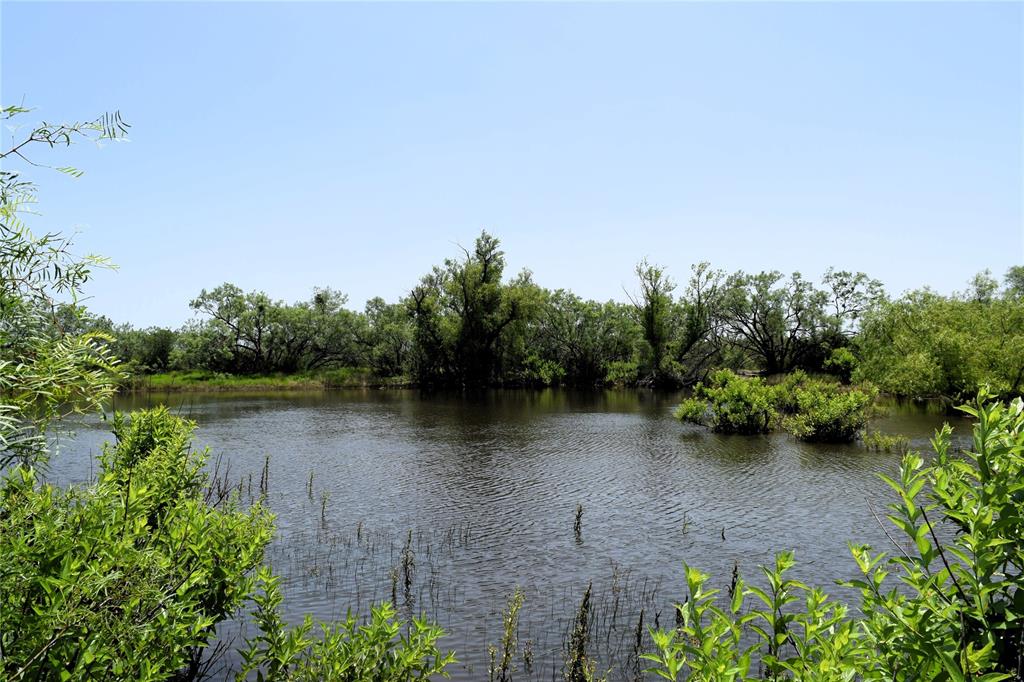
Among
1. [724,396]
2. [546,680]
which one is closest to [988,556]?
[546,680]

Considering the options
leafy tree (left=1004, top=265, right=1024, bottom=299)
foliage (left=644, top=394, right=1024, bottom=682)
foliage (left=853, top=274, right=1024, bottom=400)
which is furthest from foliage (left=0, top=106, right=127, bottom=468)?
leafy tree (left=1004, top=265, right=1024, bottom=299)

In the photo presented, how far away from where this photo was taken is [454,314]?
7812cm

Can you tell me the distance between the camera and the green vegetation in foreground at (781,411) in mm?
32500

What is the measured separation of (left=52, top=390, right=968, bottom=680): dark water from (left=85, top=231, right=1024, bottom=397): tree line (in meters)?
35.5

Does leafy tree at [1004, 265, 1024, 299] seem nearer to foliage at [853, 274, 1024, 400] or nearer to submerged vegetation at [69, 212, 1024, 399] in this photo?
submerged vegetation at [69, 212, 1024, 399]

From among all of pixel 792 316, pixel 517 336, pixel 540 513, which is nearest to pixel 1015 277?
pixel 792 316

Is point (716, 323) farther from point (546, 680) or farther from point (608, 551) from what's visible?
point (546, 680)

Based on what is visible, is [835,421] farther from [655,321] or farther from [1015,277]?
[1015,277]

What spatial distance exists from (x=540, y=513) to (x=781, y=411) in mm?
27782

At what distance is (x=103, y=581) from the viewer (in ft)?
16.7

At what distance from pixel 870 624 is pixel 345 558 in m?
13.6

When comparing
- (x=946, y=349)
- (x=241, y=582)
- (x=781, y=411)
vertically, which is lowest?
(x=781, y=411)

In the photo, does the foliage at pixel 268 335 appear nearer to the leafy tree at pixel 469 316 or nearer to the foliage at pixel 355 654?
the leafy tree at pixel 469 316

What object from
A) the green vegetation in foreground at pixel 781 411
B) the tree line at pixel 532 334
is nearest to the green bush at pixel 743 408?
the green vegetation in foreground at pixel 781 411
